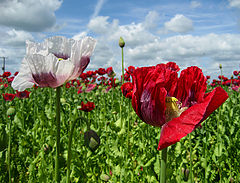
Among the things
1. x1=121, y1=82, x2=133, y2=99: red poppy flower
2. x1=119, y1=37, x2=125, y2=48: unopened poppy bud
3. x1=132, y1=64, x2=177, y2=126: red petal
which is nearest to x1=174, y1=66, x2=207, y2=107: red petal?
x1=132, y1=64, x2=177, y2=126: red petal

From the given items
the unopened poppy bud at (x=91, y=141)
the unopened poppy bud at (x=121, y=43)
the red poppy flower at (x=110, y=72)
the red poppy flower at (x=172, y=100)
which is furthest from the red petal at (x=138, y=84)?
the red poppy flower at (x=110, y=72)

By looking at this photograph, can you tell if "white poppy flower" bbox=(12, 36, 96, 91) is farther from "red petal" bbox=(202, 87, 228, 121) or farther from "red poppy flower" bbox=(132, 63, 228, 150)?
"red petal" bbox=(202, 87, 228, 121)

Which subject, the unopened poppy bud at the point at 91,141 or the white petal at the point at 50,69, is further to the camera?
the unopened poppy bud at the point at 91,141

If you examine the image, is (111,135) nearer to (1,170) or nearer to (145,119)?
(1,170)

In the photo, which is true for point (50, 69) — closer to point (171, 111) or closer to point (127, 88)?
point (171, 111)

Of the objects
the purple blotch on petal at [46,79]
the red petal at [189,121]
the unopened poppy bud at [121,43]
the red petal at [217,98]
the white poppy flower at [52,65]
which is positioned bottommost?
the red petal at [189,121]

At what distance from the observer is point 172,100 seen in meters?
0.70

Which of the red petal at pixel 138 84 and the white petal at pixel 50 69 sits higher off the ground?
the white petal at pixel 50 69

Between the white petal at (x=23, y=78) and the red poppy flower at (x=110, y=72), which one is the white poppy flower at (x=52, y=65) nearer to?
the white petal at (x=23, y=78)

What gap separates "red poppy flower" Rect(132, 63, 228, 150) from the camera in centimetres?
53

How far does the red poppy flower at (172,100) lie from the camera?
1.73 ft

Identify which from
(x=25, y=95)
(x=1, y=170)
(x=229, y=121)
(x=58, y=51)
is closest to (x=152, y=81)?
(x=58, y=51)

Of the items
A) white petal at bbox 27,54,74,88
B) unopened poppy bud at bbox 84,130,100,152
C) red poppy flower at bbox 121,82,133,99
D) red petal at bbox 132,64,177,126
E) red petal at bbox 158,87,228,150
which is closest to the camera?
red petal at bbox 158,87,228,150

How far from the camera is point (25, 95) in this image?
413 centimetres
